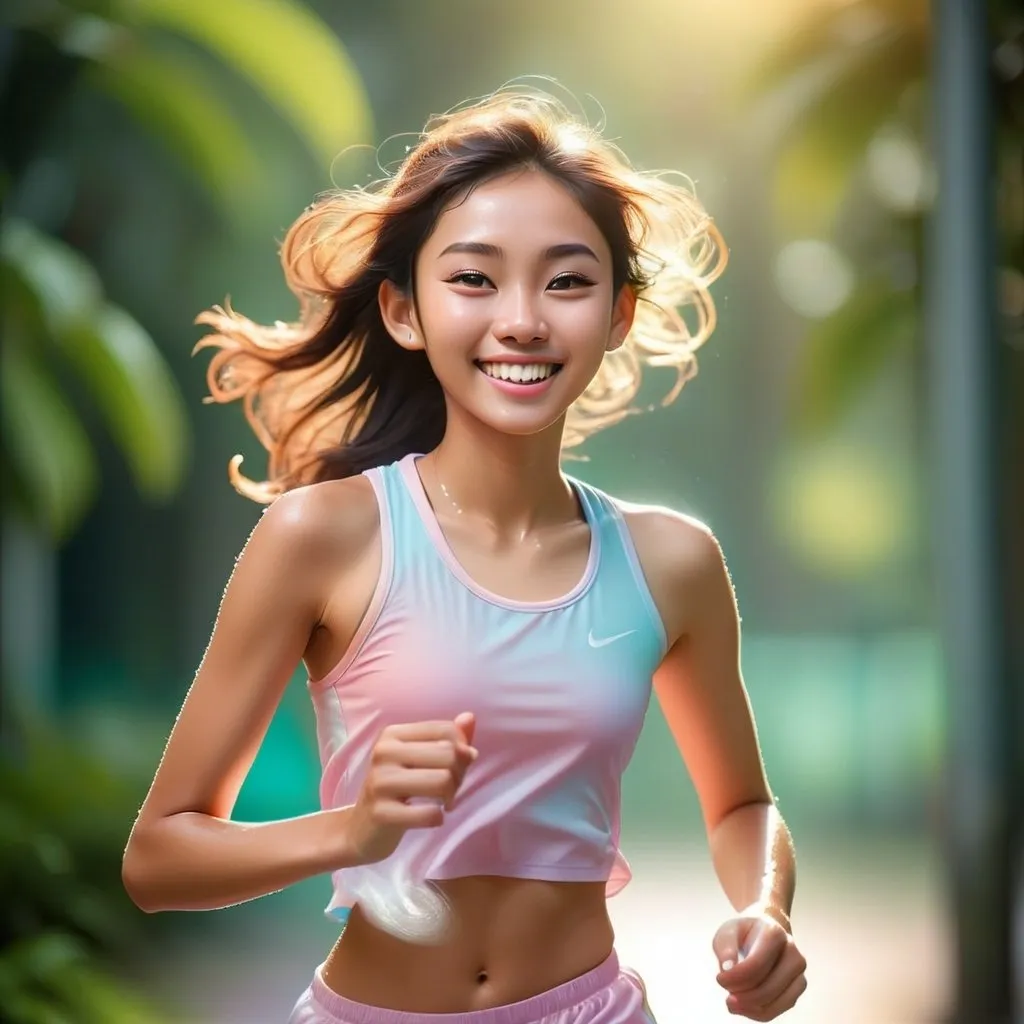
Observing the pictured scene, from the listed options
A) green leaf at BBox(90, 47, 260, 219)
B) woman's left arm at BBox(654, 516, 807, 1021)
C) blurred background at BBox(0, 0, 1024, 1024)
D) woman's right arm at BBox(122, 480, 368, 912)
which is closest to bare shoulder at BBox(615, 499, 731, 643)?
woman's left arm at BBox(654, 516, 807, 1021)

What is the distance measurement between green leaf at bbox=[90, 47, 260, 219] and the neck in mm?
1667

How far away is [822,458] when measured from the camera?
2625mm

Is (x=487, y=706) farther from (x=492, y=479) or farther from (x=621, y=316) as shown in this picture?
(x=621, y=316)

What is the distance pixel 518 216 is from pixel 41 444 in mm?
1752

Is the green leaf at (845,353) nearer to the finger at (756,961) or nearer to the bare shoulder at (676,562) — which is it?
the bare shoulder at (676,562)

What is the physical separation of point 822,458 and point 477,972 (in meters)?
1.70

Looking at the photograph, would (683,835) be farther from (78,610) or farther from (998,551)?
(78,610)

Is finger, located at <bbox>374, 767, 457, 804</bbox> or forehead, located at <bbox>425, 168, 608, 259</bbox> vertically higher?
forehead, located at <bbox>425, 168, 608, 259</bbox>

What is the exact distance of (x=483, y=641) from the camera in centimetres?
104

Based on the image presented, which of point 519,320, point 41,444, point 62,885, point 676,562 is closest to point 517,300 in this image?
point 519,320

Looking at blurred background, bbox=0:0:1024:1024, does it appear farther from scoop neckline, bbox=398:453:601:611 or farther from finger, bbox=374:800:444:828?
finger, bbox=374:800:444:828

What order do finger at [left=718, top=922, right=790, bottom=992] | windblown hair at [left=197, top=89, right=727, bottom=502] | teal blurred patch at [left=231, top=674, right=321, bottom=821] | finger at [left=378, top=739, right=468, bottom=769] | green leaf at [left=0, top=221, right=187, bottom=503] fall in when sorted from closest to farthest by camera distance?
finger at [left=378, top=739, right=468, bottom=769], finger at [left=718, top=922, right=790, bottom=992], windblown hair at [left=197, top=89, right=727, bottom=502], teal blurred patch at [left=231, top=674, right=321, bottom=821], green leaf at [left=0, top=221, right=187, bottom=503]

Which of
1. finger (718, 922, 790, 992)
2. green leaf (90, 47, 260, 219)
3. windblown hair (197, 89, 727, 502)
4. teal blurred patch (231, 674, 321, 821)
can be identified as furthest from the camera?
green leaf (90, 47, 260, 219)

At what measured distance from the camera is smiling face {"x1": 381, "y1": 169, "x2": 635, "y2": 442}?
1.05 m
